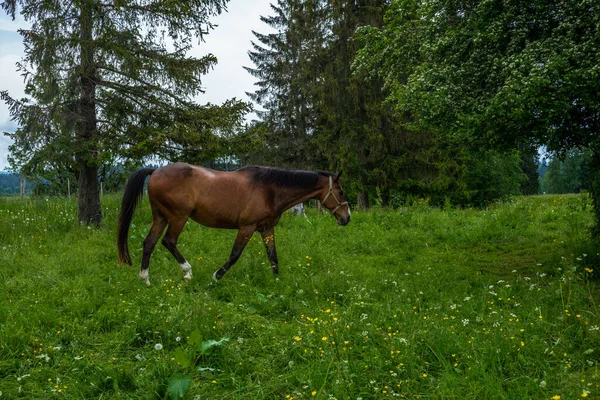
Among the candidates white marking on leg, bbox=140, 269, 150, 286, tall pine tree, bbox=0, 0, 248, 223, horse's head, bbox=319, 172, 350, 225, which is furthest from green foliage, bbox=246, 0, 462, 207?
white marking on leg, bbox=140, 269, 150, 286

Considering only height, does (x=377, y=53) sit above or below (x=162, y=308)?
above

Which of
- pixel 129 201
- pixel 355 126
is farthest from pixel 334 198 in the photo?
pixel 355 126

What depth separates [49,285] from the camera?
647 cm

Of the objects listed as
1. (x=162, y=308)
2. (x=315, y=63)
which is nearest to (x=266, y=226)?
(x=162, y=308)

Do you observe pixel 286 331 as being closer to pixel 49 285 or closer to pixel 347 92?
pixel 49 285

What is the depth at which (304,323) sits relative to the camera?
5.11 m

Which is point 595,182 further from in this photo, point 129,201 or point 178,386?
point 129,201

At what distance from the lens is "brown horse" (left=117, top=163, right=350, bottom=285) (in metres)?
7.09

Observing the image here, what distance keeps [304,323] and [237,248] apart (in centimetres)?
235

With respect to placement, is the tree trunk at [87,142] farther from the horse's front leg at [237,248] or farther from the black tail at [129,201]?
the horse's front leg at [237,248]

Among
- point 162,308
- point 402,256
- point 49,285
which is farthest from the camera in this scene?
point 402,256

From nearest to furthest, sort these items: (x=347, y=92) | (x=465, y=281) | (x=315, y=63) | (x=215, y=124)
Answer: (x=465, y=281)
(x=215, y=124)
(x=347, y=92)
(x=315, y=63)

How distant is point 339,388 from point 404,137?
18.8 metres

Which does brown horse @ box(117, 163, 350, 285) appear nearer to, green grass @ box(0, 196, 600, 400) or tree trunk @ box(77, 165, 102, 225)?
green grass @ box(0, 196, 600, 400)
